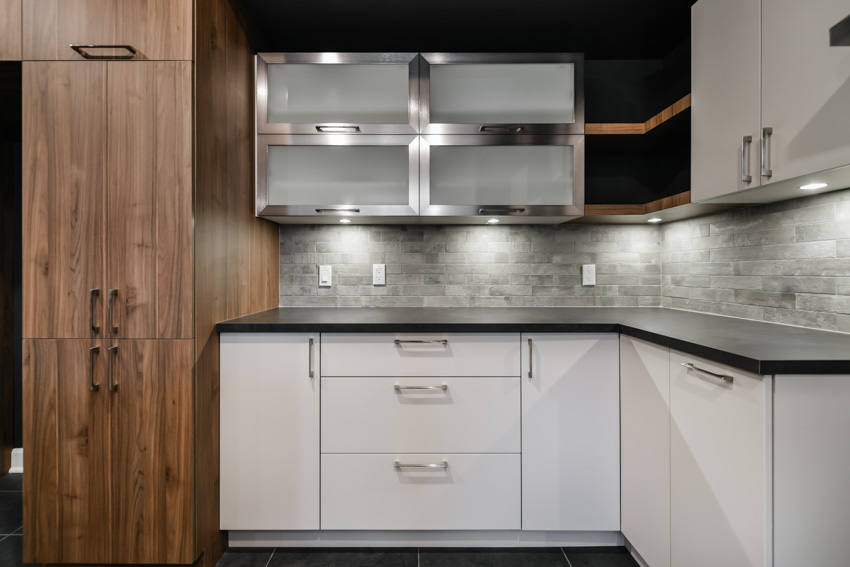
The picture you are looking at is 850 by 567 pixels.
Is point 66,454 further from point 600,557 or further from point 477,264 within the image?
point 600,557

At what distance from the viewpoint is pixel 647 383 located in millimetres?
1479

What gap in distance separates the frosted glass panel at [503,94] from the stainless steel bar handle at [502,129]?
0.19 feet

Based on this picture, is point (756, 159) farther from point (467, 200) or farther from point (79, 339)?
point (79, 339)

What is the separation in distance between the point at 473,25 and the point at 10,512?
125 inches

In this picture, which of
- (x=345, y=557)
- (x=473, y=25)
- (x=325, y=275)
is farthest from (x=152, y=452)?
(x=473, y=25)

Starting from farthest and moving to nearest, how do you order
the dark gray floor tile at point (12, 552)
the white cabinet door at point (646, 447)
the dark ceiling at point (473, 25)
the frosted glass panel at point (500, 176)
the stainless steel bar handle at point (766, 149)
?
the frosted glass panel at point (500, 176) → the dark ceiling at point (473, 25) → the dark gray floor tile at point (12, 552) → the white cabinet door at point (646, 447) → the stainless steel bar handle at point (766, 149)

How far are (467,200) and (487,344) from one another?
2.26 feet

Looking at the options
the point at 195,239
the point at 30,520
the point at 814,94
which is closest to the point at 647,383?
the point at 814,94

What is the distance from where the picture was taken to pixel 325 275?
2311 millimetres

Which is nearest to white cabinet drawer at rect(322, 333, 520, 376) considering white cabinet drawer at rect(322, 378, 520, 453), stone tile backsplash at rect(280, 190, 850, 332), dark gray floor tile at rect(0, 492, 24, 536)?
white cabinet drawer at rect(322, 378, 520, 453)

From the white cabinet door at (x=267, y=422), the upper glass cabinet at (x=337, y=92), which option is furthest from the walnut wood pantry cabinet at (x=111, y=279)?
the upper glass cabinet at (x=337, y=92)

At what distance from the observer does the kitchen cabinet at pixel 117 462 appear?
1481 mm

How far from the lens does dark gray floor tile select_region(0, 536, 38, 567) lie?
65.1 inches

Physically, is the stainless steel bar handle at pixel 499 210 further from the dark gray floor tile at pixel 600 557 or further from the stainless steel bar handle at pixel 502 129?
the dark gray floor tile at pixel 600 557
